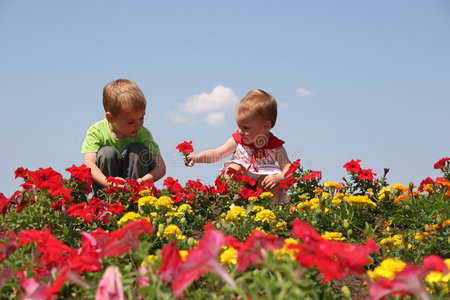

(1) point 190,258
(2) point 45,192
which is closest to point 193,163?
(2) point 45,192

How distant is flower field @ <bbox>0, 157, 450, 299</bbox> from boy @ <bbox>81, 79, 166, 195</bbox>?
72cm

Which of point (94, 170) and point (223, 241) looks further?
point (94, 170)

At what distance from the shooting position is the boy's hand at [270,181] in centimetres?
579

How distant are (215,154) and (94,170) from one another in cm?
157

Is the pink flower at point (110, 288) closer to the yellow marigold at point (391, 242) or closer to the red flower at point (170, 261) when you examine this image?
the red flower at point (170, 261)

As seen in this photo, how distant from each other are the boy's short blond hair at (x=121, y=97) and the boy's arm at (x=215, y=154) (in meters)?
0.91

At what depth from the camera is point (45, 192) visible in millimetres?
4004

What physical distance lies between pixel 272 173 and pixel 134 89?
206 centimetres

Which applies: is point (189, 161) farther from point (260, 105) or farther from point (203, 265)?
point (203, 265)

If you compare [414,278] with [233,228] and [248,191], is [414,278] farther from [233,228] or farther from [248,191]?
[248,191]

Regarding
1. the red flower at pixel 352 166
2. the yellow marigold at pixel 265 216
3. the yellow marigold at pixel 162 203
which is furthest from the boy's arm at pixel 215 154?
the yellow marigold at pixel 265 216

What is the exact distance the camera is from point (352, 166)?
557cm

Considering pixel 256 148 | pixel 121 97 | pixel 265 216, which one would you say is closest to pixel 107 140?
pixel 121 97

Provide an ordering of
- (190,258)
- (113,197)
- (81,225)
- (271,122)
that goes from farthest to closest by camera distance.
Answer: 1. (271,122)
2. (113,197)
3. (81,225)
4. (190,258)
